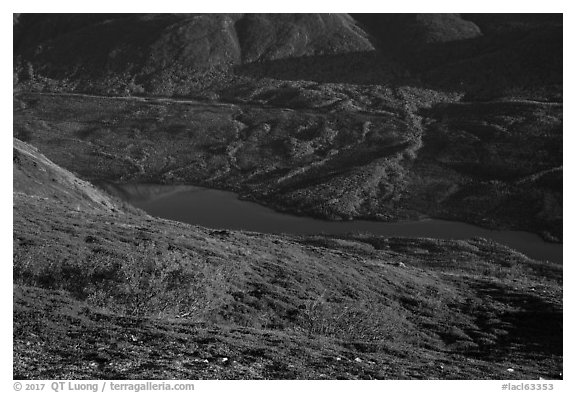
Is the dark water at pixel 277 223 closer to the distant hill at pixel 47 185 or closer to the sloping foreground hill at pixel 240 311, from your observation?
the distant hill at pixel 47 185

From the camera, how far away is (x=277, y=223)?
12375 cm

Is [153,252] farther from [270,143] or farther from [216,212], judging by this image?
[270,143]

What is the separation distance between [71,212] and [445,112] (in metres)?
155

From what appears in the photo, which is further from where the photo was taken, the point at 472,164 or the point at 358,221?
the point at 472,164

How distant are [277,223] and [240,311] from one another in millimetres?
78446

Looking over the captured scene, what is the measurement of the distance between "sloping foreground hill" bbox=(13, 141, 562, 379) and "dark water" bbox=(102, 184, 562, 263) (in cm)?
4726

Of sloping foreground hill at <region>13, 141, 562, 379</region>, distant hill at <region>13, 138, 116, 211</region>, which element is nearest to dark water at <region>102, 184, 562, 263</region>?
distant hill at <region>13, 138, 116, 211</region>

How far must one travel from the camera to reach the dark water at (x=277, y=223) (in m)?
117

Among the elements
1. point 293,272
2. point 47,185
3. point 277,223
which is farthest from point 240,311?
point 277,223

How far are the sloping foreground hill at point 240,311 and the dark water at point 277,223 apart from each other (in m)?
47.3

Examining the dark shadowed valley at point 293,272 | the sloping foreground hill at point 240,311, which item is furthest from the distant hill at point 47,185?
the sloping foreground hill at point 240,311
